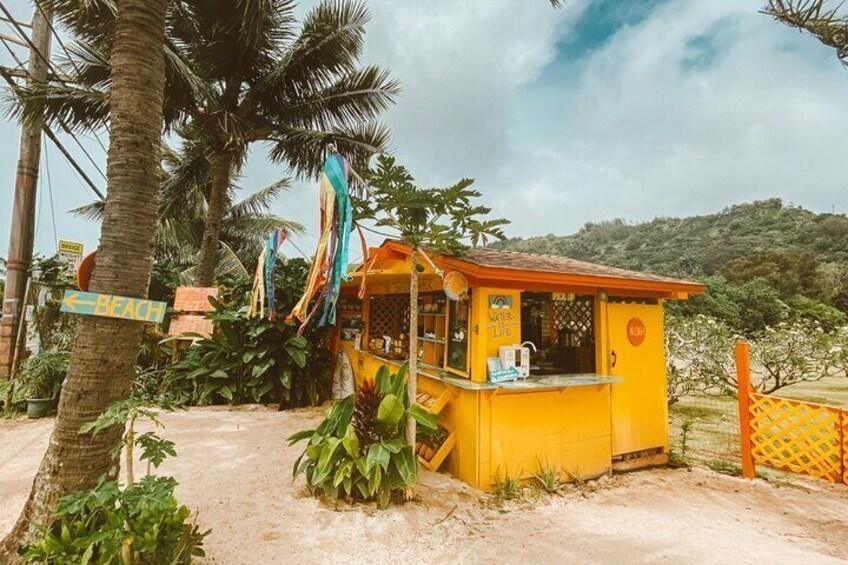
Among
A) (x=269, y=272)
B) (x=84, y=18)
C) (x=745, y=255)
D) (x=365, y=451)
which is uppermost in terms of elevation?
(x=745, y=255)

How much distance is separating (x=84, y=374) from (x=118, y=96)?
1.81 m

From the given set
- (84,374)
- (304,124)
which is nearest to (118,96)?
(84,374)

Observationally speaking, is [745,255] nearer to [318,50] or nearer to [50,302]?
[318,50]

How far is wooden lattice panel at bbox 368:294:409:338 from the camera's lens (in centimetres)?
699

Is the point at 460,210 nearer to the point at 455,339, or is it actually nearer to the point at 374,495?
the point at 455,339

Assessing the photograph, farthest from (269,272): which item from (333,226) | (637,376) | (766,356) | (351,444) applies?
(766,356)

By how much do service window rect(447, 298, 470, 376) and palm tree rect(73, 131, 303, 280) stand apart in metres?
7.63

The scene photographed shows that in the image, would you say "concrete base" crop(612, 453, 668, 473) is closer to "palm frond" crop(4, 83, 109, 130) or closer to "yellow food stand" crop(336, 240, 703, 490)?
"yellow food stand" crop(336, 240, 703, 490)

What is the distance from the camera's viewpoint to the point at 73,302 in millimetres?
2322

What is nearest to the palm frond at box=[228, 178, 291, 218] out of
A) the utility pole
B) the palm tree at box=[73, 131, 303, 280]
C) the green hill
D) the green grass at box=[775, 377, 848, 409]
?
the palm tree at box=[73, 131, 303, 280]

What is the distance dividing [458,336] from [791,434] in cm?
465

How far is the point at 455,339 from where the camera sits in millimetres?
5004

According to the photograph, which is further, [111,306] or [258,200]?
[258,200]

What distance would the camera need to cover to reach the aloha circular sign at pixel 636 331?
5602 mm
